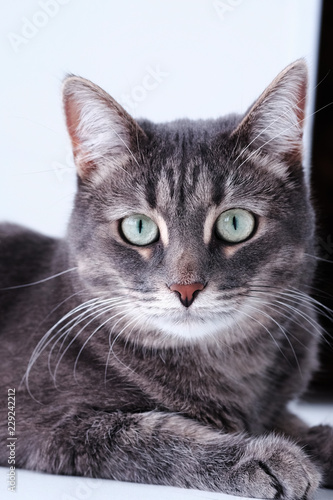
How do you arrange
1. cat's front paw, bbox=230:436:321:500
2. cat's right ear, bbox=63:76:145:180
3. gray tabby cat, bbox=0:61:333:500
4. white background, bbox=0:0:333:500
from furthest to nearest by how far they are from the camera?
white background, bbox=0:0:333:500
cat's right ear, bbox=63:76:145:180
gray tabby cat, bbox=0:61:333:500
cat's front paw, bbox=230:436:321:500

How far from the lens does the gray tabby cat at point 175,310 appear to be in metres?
1.21

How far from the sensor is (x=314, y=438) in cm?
147

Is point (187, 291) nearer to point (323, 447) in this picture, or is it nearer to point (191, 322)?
point (191, 322)

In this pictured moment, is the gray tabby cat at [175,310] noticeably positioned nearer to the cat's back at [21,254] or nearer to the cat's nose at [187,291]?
the cat's nose at [187,291]

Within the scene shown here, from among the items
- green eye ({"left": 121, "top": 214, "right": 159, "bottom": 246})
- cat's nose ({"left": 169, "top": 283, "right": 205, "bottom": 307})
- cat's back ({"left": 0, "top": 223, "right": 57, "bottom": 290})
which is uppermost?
green eye ({"left": 121, "top": 214, "right": 159, "bottom": 246})

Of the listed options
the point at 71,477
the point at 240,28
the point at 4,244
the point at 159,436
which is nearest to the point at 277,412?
the point at 159,436

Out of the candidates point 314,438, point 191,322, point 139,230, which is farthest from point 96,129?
point 314,438

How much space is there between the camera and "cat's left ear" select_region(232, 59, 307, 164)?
1280mm

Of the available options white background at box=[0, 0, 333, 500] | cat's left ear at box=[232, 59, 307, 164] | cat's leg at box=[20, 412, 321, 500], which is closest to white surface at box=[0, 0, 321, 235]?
white background at box=[0, 0, 333, 500]

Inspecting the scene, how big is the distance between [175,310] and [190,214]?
0.66 ft

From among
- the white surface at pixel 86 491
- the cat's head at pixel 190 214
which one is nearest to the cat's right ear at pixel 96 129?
the cat's head at pixel 190 214

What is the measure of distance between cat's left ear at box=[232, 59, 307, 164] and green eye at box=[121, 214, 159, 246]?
0.27 m

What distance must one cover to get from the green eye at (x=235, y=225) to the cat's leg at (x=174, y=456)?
0.40 m

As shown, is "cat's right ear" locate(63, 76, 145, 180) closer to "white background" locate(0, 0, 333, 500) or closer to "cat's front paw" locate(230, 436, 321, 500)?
"white background" locate(0, 0, 333, 500)
